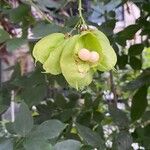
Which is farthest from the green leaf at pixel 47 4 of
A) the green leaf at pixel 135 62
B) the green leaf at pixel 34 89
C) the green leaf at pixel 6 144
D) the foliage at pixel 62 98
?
the green leaf at pixel 6 144

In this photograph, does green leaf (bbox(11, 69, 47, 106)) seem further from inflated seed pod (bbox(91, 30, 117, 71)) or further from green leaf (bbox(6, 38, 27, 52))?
inflated seed pod (bbox(91, 30, 117, 71))

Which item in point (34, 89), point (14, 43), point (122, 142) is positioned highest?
point (14, 43)

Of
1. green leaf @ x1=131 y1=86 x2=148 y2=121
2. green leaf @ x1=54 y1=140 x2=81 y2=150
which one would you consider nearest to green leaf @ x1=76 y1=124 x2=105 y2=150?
green leaf @ x1=54 y1=140 x2=81 y2=150

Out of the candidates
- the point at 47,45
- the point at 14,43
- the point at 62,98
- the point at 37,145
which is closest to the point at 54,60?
the point at 47,45

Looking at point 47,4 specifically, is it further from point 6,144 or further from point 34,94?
point 6,144

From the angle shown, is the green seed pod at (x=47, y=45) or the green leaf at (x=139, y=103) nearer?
the green seed pod at (x=47, y=45)

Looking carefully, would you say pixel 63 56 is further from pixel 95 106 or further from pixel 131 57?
pixel 131 57

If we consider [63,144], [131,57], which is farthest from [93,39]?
[131,57]

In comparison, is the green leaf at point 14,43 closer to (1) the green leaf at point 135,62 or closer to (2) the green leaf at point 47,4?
(2) the green leaf at point 47,4
